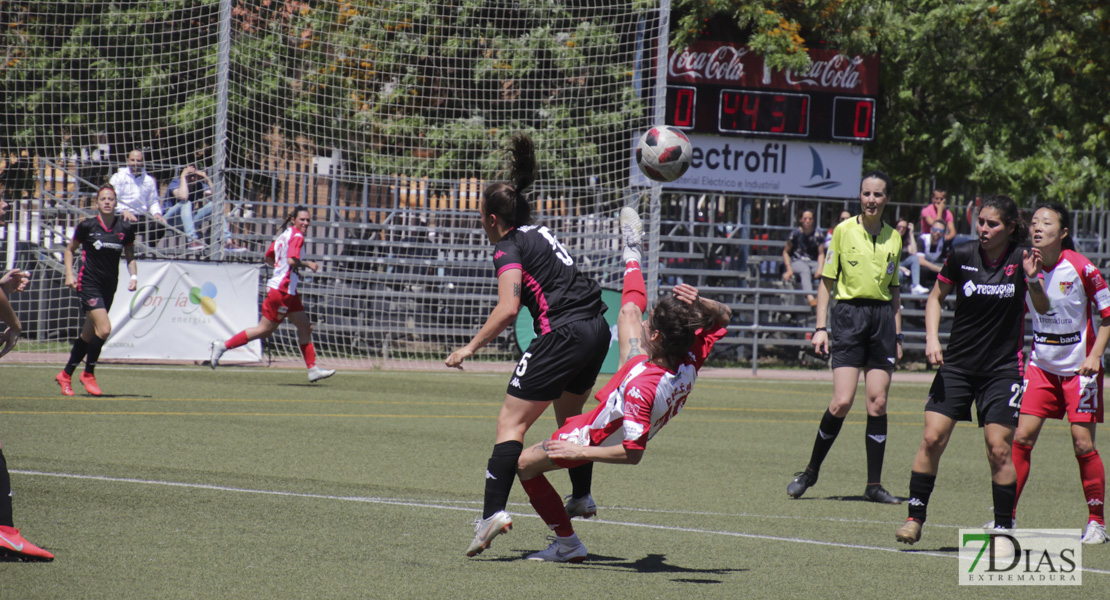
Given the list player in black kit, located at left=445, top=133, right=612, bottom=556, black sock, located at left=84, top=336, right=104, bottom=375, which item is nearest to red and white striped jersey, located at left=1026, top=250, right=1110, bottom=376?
player in black kit, located at left=445, top=133, right=612, bottom=556

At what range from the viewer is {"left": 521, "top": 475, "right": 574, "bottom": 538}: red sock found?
18.4 feet

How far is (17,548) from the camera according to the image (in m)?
5.11

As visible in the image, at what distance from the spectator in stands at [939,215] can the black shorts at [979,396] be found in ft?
46.5

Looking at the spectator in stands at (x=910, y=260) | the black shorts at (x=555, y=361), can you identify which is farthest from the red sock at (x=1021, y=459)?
the spectator in stands at (x=910, y=260)

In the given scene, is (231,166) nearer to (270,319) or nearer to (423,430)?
(270,319)

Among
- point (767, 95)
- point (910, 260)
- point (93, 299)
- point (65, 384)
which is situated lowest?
point (65, 384)

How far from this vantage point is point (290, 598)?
15.6 ft

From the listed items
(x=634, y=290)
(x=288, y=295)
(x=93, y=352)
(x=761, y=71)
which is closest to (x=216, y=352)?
(x=288, y=295)

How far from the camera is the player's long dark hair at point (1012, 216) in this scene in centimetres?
660

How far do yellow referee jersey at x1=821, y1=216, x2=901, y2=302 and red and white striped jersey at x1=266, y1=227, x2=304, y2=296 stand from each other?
798 cm

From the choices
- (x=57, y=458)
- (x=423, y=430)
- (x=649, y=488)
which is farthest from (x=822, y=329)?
(x=57, y=458)

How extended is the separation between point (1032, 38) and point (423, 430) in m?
17.1

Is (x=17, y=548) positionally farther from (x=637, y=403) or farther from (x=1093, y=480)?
(x=1093, y=480)

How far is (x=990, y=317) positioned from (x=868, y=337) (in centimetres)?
178
